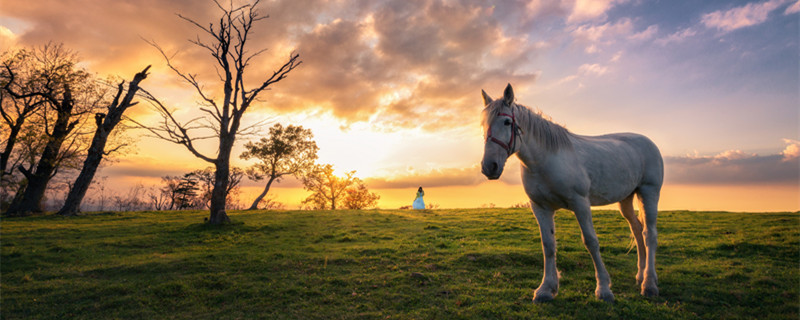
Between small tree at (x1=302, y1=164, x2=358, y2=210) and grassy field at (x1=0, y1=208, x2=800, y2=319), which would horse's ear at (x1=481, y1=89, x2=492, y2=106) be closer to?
grassy field at (x1=0, y1=208, x2=800, y2=319)

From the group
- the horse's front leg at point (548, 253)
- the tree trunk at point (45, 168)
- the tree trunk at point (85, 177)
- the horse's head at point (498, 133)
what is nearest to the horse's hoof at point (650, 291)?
the horse's front leg at point (548, 253)

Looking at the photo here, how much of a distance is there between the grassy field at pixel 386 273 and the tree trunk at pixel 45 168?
10685 mm

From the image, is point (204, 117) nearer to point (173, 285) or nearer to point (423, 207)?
point (173, 285)

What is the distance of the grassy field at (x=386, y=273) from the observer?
6.27 m

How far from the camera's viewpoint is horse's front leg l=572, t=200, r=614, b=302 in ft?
19.0

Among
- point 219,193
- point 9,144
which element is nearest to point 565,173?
point 219,193

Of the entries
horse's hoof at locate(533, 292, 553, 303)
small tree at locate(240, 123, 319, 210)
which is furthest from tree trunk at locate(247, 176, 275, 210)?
horse's hoof at locate(533, 292, 553, 303)

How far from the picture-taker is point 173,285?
7.78 metres

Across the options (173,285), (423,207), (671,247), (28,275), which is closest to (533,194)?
(173,285)

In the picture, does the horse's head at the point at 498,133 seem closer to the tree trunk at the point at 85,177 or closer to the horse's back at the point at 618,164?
the horse's back at the point at 618,164

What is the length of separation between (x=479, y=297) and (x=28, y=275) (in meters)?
11.3

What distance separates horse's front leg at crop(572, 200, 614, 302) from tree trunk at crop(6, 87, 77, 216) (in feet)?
102

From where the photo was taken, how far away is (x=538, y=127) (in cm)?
587

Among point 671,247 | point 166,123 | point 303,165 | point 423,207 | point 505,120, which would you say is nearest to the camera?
point 505,120
